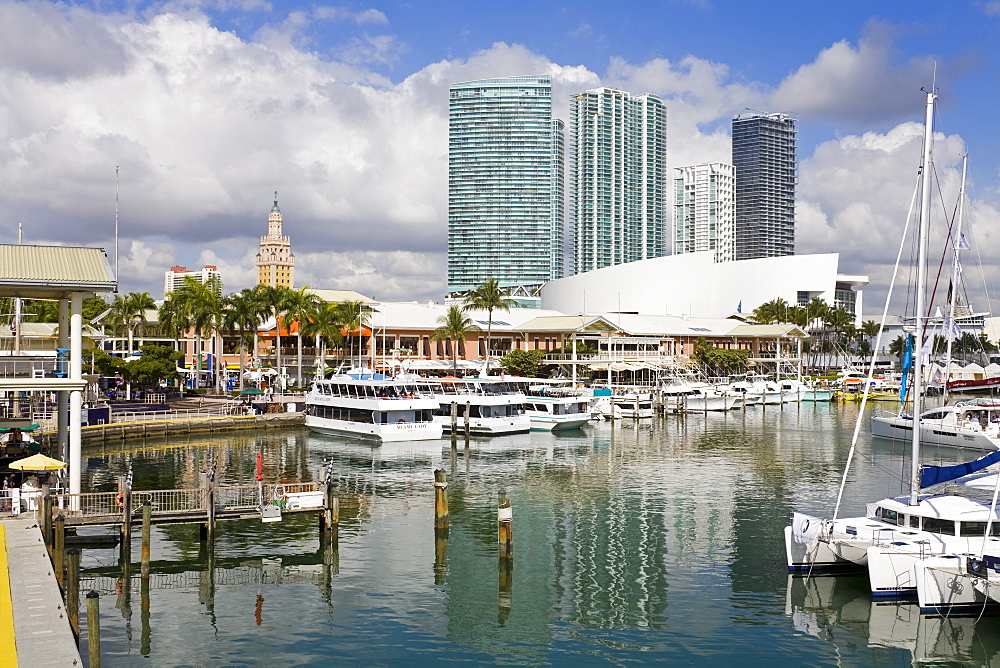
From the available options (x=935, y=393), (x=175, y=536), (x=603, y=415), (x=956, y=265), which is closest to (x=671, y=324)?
(x=935, y=393)

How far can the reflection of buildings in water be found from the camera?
83.6 ft

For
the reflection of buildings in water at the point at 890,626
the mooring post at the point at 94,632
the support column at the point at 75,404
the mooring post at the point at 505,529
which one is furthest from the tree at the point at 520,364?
the mooring post at the point at 94,632

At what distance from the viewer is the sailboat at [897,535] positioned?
27.7m

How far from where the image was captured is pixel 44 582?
23625mm

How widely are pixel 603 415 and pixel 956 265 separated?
1938 inches

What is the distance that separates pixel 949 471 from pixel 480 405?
42.4 metres

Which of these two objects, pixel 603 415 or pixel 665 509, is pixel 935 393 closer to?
pixel 603 415

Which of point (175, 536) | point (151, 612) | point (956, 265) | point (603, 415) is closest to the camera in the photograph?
point (151, 612)

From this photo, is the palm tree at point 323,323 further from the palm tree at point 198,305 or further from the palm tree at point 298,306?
the palm tree at point 198,305

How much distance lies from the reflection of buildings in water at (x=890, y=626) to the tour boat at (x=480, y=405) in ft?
139

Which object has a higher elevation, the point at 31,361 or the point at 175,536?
the point at 31,361

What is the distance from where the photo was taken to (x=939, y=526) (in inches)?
1147

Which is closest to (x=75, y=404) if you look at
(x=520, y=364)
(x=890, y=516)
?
(x=890, y=516)

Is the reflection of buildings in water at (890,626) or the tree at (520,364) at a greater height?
the tree at (520,364)
